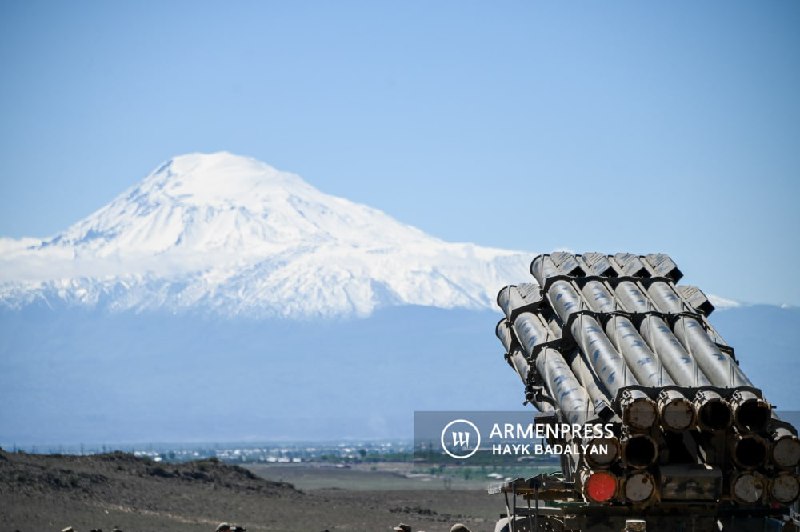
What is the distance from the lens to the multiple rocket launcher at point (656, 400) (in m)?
18.8

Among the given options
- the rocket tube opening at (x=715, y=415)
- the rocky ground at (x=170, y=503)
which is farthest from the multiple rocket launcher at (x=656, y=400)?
the rocky ground at (x=170, y=503)

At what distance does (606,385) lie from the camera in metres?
20.1

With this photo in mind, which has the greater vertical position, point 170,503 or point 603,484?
point 170,503

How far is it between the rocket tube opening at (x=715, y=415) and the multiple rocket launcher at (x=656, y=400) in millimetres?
12

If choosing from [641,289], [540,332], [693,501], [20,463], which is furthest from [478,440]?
[20,463]

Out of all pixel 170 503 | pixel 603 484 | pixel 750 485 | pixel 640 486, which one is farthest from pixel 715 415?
pixel 170 503

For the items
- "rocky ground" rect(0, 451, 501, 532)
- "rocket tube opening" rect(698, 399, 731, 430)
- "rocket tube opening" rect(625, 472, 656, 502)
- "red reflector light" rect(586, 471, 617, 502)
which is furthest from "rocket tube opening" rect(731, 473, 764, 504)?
"rocky ground" rect(0, 451, 501, 532)

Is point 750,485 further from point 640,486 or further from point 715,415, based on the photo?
point 640,486

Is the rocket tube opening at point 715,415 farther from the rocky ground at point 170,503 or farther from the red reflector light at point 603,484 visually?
the rocky ground at point 170,503

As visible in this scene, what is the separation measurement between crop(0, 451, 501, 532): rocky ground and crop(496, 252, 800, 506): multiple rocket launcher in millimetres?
26915

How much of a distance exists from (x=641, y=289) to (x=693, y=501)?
469cm

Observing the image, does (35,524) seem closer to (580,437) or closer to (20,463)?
(20,463)

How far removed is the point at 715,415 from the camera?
18766 mm

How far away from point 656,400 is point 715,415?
758mm
